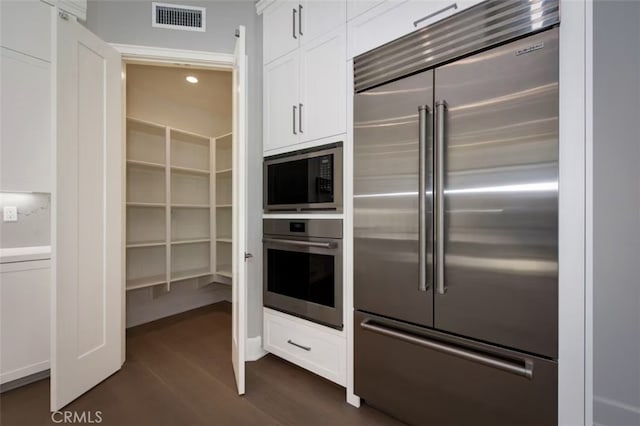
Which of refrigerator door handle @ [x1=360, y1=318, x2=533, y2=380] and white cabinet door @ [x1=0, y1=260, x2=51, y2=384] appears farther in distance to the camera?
white cabinet door @ [x1=0, y1=260, x2=51, y2=384]

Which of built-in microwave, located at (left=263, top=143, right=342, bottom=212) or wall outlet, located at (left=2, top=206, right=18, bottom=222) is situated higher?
built-in microwave, located at (left=263, top=143, right=342, bottom=212)

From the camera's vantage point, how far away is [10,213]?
1.99 m

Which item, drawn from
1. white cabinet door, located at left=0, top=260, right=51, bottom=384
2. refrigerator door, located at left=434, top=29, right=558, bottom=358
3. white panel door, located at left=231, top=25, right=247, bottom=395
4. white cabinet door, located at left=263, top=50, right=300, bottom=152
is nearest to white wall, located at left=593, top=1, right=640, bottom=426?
refrigerator door, located at left=434, top=29, right=558, bottom=358

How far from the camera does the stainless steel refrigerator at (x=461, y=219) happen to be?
1.13 m

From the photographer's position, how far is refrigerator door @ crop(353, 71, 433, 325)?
4.55 ft

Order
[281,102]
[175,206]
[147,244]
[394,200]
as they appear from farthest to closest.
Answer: [175,206] < [147,244] < [281,102] < [394,200]

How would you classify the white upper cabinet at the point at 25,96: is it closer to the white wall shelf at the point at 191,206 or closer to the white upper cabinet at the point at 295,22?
the white wall shelf at the point at 191,206

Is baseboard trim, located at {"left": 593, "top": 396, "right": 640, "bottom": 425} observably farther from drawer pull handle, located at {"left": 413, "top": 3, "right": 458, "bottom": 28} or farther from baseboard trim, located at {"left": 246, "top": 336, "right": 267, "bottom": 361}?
baseboard trim, located at {"left": 246, "top": 336, "right": 267, "bottom": 361}

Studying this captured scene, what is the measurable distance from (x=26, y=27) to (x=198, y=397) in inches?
107

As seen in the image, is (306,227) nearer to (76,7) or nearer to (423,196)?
(423,196)

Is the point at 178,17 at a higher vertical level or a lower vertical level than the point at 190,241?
higher

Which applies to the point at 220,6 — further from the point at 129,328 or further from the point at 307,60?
the point at 129,328

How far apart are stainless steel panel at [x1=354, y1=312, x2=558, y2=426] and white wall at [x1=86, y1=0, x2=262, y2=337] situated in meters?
0.97

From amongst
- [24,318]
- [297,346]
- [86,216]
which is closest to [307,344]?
[297,346]
